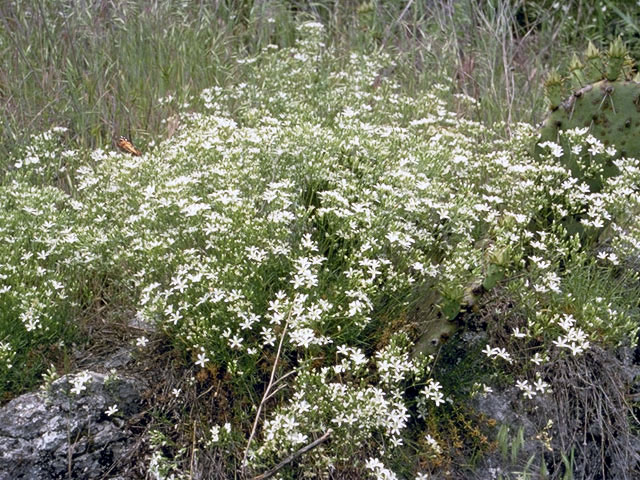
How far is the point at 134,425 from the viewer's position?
10.4 ft

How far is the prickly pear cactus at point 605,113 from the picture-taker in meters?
4.11

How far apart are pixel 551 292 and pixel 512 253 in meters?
0.24

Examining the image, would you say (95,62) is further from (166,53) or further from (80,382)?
(80,382)

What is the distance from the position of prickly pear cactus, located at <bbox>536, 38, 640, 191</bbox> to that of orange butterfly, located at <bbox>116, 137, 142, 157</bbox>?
2362 mm

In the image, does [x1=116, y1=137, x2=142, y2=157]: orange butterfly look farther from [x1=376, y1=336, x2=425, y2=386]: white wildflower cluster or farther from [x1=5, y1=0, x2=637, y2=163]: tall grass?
[x1=376, y1=336, x2=425, y2=386]: white wildflower cluster

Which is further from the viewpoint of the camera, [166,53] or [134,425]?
[166,53]

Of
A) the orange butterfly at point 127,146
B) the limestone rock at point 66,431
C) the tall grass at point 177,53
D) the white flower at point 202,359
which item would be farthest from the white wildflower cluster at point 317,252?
the tall grass at point 177,53

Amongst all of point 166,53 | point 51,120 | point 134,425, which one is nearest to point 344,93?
point 166,53

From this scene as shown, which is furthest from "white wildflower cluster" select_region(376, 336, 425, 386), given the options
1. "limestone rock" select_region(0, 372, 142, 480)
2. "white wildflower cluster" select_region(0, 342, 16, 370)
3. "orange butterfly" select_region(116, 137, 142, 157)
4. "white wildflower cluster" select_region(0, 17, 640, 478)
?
"orange butterfly" select_region(116, 137, 142, 157)

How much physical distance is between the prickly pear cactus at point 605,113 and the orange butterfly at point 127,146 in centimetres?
236

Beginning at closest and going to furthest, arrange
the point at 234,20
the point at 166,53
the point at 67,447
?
1. the point at 67,447
2. the point at 166,53
3. the point at 234,20

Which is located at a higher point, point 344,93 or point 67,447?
point 344,93

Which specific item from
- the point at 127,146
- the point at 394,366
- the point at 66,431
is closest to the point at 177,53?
the point at 127,146

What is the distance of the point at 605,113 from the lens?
4180 millimetres
